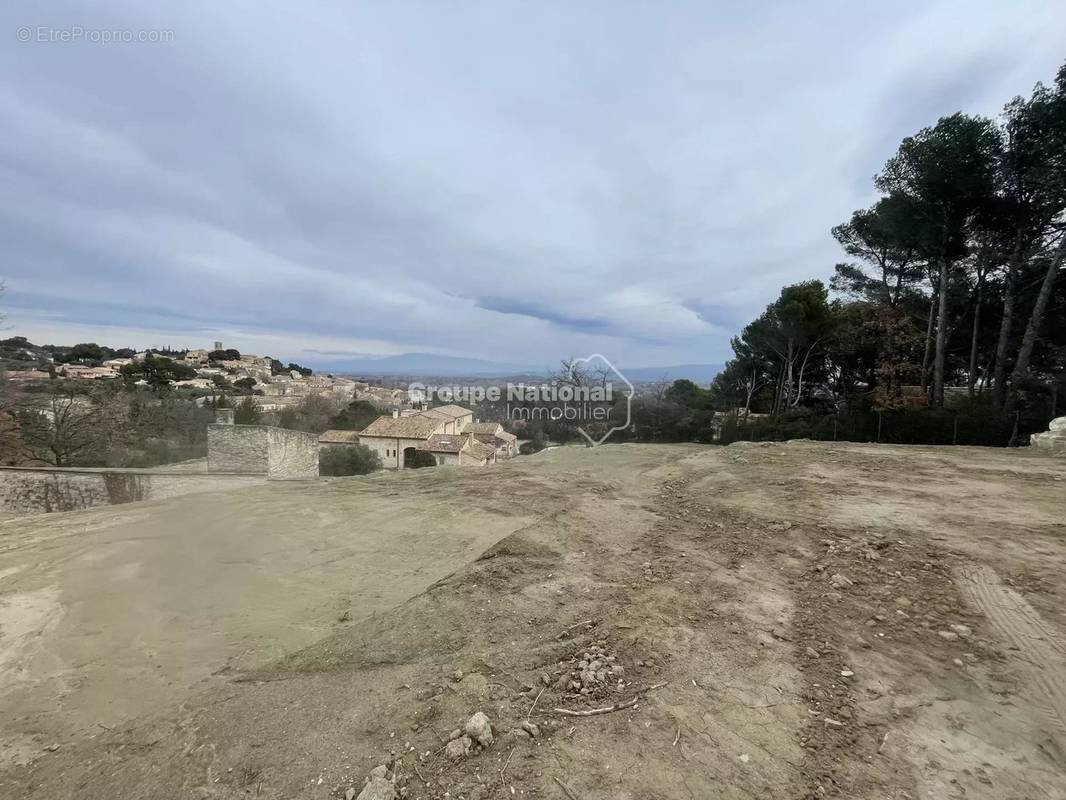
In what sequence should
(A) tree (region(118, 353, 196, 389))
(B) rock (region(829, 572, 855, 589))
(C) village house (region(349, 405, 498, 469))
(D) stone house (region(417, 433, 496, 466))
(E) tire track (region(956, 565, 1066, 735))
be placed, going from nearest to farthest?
1. (E) tire track (region(956, 565, 1066, 735))
2. (B) rock (region(829, 572, 855, 589))
3. (D) stone house (region(417, 433, 496, 466))
4. (C) village house (region(349, 405, 498, 469))
5. (A) tree (region(118, 353, 196, 389))

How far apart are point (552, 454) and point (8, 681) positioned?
27.8ft

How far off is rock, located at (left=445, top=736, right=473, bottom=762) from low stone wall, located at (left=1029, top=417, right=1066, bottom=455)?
482 inches

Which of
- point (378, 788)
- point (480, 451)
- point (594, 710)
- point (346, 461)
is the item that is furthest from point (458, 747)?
point (480, 451)

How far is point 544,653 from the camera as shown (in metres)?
2.29

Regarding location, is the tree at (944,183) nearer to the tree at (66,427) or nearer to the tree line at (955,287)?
the tree line at (955,287)

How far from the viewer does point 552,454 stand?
10.1 meters

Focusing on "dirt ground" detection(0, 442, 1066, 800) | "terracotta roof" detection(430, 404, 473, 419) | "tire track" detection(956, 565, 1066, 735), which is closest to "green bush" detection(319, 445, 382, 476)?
"terracotta roof" detection(430, 404, 473, 419)

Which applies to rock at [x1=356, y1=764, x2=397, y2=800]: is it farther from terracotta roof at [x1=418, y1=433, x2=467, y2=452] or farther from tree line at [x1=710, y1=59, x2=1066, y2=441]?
terracotta roof at [x1=418, y1=433, x2=467, y2=452]

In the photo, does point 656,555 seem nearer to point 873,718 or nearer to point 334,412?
point 873,718

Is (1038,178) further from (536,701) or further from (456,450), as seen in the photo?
(456,450)

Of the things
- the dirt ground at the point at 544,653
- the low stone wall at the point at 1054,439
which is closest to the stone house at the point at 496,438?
the low stone wall at the point at 1054,439

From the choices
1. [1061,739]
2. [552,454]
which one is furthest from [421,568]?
[552,454]

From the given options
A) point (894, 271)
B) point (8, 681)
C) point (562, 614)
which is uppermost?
point (894, 271)

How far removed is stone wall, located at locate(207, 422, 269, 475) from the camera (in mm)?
7199
